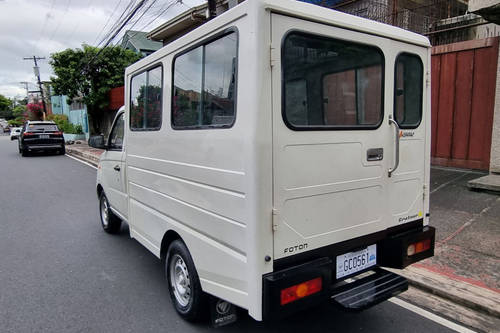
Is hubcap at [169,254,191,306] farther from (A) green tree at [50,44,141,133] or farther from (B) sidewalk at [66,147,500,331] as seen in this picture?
(A) green tree at [50,44,141,133]

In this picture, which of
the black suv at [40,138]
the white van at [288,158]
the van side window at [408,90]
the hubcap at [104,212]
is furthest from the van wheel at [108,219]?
the black suv at [40,138]

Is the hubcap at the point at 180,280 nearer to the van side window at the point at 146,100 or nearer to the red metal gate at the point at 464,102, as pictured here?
the van side window at the point at 146,100

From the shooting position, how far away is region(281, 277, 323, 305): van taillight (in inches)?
91.0

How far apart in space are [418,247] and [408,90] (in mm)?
1392

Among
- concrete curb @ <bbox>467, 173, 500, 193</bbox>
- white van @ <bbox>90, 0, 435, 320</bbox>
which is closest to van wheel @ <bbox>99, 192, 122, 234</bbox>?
white van @ <bbox>90, 0, 435, 320</bbox>

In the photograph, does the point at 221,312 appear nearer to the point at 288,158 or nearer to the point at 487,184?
the point at 288,158

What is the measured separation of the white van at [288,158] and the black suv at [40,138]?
663 inches

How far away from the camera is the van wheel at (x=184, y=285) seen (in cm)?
295

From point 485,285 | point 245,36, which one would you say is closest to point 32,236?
point 245,36

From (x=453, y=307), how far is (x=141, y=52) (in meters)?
23.3

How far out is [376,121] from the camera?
2896 mm

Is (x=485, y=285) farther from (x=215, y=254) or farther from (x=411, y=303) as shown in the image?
(x=215, y=254)

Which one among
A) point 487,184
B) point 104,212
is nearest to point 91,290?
point 104,212

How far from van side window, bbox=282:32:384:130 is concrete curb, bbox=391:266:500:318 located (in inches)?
72.8
